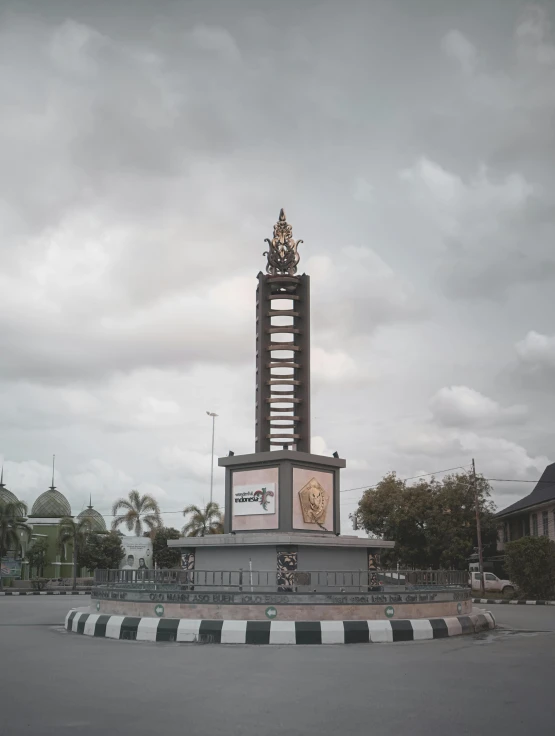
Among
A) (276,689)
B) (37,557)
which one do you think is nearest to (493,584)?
(276,689)

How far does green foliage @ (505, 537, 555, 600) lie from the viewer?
3753 cm

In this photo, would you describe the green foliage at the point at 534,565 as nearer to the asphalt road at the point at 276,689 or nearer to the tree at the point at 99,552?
the asphalt road at the point at 276,689

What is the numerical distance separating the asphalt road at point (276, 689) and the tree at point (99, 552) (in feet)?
171

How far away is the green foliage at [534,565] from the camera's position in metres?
37.5

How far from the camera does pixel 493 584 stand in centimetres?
4622

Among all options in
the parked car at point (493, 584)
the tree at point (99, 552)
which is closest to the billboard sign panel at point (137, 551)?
the tree at point (99, 552)

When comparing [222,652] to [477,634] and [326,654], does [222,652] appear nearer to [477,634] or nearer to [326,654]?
[326,654]

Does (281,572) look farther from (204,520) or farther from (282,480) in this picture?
(204,520)

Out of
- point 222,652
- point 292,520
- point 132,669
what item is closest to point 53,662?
point 132,669

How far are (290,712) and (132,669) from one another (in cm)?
410

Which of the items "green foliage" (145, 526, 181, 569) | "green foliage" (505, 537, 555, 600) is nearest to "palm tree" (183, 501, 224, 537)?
"green foliage" (145, 526, 181, 569)

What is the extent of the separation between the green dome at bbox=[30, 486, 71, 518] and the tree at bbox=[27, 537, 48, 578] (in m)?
9.14

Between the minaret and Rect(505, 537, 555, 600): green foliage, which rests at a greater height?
the minaret

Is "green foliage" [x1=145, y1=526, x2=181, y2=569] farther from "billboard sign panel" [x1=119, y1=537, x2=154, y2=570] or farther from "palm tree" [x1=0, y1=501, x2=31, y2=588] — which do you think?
"billboard sign panel" [x1=119, y1=537, x2=154, y2=570]
